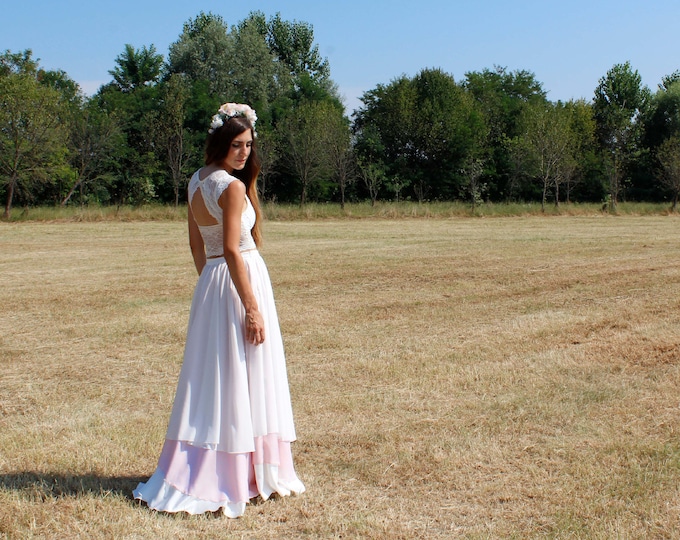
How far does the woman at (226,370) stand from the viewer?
4043mm

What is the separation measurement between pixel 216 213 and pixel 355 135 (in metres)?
56.6

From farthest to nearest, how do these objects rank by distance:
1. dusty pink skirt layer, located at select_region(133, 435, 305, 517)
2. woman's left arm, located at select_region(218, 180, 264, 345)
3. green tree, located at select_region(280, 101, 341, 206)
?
green tree, located at select_region(280, 101, 341, 206) → dusty pink skirt layer, located at select_region(133, 435, 305, 517) → woman's left arm, located at select_region(218, 180, 264, 345)

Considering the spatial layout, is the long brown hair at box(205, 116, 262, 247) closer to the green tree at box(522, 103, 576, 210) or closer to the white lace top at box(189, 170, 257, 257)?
the white lace top at box(189, 170, 257, 257)

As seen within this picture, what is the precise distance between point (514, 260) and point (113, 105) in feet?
133

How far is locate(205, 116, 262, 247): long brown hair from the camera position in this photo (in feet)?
13.6

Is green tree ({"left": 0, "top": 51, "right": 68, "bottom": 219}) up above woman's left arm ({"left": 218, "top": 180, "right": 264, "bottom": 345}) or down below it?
above

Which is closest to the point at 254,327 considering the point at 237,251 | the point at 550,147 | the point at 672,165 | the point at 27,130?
the point at 237,251

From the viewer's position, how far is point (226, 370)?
407 centimetres

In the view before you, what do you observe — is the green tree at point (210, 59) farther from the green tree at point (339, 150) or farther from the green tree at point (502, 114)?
the green tree at point (502, 114)

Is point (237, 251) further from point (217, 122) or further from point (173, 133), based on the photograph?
point (173, 133)

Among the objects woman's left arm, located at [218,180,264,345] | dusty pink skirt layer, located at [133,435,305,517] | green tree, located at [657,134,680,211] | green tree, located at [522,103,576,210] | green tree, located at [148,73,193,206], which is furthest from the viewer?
green tree, located at [522,103,576,210]

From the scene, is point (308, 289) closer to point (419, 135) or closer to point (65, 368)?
point (65, 368)

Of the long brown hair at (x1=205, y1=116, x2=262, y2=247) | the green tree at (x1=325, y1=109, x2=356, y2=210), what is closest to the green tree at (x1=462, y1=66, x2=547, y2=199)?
the green tree at (x1=325, y1=109, x2=356, y2=210)

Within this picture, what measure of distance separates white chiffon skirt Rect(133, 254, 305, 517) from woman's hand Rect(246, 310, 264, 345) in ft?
0.19
